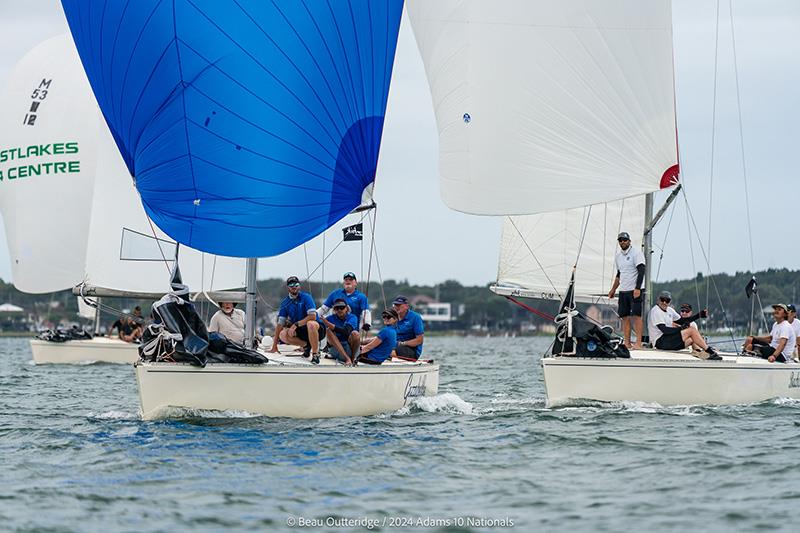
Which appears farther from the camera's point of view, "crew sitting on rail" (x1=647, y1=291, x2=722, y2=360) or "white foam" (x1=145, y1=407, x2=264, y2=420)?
"crew sitting on rail" (x1=647, y1=291, x2=722, y2=360)

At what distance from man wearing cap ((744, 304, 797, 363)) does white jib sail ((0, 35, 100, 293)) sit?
709 inches

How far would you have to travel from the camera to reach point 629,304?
1566cm

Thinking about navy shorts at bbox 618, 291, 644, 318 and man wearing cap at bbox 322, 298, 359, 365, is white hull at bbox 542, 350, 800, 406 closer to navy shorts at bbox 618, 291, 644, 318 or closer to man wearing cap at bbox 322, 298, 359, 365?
navy shorts at bbox 618, 291, 644, 318

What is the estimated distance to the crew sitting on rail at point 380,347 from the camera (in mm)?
14406

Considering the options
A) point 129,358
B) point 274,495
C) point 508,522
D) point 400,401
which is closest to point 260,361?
point 400,401

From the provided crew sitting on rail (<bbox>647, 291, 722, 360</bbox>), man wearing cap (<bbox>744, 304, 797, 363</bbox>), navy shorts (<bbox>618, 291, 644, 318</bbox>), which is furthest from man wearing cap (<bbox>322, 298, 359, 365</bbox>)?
man wearing cap (<bbox>744, 304, 797, 363</bbox>)

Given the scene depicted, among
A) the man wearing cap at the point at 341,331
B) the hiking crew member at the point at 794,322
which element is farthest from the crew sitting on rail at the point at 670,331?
the man wearing cap at the point at 341,331

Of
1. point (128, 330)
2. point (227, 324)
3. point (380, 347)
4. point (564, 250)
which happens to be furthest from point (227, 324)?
point (128, 330)

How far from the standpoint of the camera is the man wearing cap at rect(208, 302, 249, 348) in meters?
14.7

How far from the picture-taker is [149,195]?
1405 centimetres

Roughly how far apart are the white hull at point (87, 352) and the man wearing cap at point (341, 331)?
17090 millimetres

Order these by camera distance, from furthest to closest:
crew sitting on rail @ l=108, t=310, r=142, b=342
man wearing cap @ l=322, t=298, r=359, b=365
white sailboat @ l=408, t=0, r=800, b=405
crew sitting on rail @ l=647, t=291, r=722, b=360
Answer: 1. crew sitting on rail @ l=108, t=310, r=142, b=342
2. white sailboat @ l=408, t=0, r=800, b=405
3. crew sitting on rail @ l=647, t=291, r=722, b=360
4. man wearing cap @ l=322, t=298, r=359, b=365

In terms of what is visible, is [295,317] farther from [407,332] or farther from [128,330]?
[128,330]

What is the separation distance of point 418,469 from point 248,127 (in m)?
4.94
